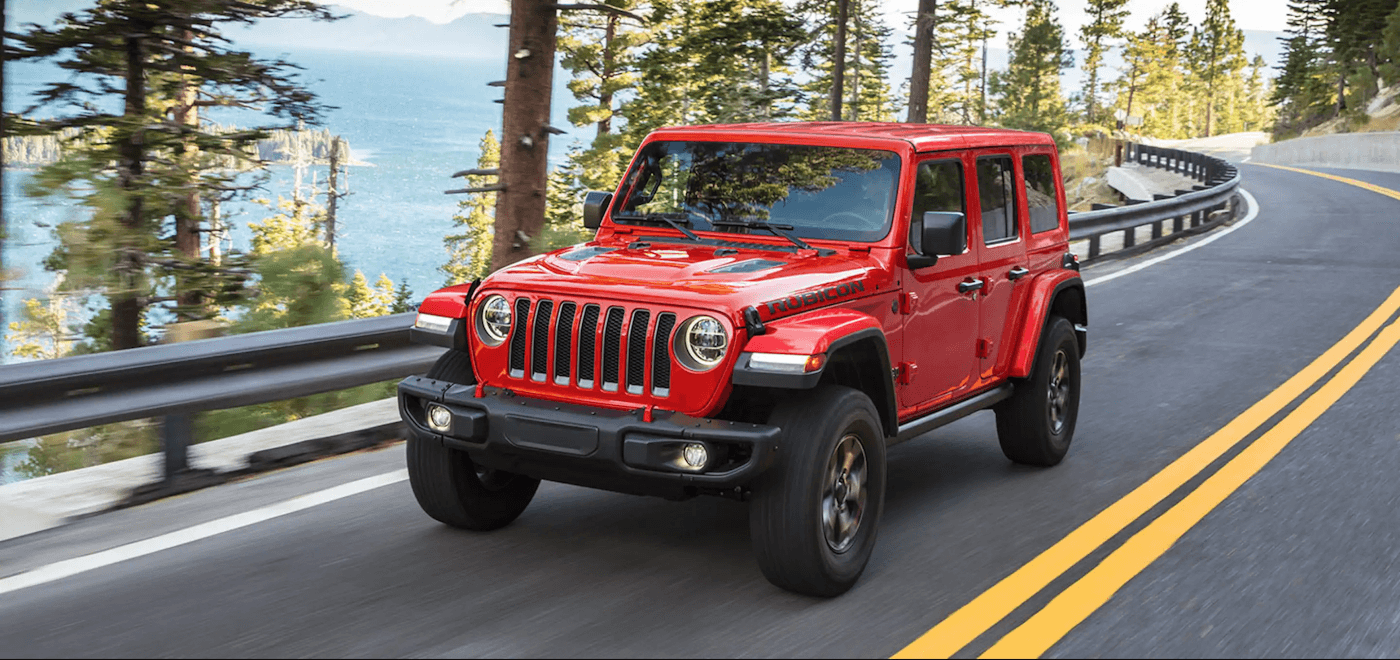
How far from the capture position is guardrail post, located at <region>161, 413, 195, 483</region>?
6102mm

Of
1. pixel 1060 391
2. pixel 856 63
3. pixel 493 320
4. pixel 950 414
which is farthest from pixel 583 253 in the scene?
pixel 856 63

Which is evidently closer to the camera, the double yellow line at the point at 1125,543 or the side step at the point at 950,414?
the double yellow line at the point at 1125,543

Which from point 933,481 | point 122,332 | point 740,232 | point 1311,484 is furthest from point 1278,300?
point 122,332

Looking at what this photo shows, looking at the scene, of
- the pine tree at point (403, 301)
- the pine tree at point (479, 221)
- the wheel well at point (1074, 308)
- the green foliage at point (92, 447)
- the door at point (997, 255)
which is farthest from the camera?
the pine tree at point (479, 221)

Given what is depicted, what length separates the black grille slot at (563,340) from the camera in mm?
4762

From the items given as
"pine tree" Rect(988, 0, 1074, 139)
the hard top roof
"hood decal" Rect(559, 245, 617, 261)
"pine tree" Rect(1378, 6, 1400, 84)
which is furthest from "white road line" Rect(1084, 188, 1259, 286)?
"pine tree" Rect(988, 0, 1074, 139)

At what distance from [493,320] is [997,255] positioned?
2.80 metres

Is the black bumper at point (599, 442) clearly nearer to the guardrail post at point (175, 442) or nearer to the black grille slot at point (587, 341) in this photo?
the black grille slot at point (587, 341)

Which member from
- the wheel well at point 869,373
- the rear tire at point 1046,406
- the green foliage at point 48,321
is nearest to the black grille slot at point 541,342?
the wheel well at point 869,373

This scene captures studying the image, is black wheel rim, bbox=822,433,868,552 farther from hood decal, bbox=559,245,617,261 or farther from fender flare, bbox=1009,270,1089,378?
fender flare, bbox=1009,270,1089,378

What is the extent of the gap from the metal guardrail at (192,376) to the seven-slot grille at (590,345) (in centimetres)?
213

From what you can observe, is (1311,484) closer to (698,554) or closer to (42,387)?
(698,554)

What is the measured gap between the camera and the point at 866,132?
19.7 ft

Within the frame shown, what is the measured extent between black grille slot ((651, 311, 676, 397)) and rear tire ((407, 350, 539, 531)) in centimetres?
91
